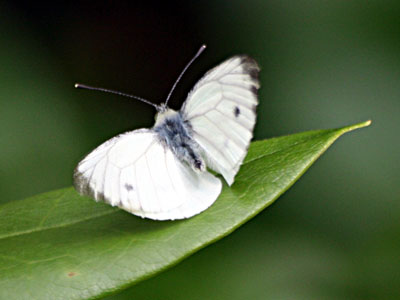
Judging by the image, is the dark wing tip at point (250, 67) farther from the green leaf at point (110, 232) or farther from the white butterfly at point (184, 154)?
the green leaf at point (110, 232)

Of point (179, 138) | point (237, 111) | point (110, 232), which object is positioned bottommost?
point (110, 232)

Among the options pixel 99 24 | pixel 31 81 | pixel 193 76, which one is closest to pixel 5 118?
pixel 31 81


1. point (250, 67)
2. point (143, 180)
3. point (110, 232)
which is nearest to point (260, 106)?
point (250, 67)

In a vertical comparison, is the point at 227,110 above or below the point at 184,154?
above

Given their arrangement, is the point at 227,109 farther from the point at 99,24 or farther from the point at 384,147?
the point at 99,24

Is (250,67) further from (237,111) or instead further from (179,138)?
(179,138)

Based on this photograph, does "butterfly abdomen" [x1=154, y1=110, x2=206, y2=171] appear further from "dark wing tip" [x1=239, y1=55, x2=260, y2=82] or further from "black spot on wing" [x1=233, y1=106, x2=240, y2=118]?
"dark wing tip" [x1=239, y1=55, x2=260, y2=82]

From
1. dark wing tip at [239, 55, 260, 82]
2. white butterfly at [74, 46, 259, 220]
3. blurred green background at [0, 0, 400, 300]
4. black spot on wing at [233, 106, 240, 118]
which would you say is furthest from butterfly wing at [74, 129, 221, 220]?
blurred green background at [0, 0, 400, 300]
